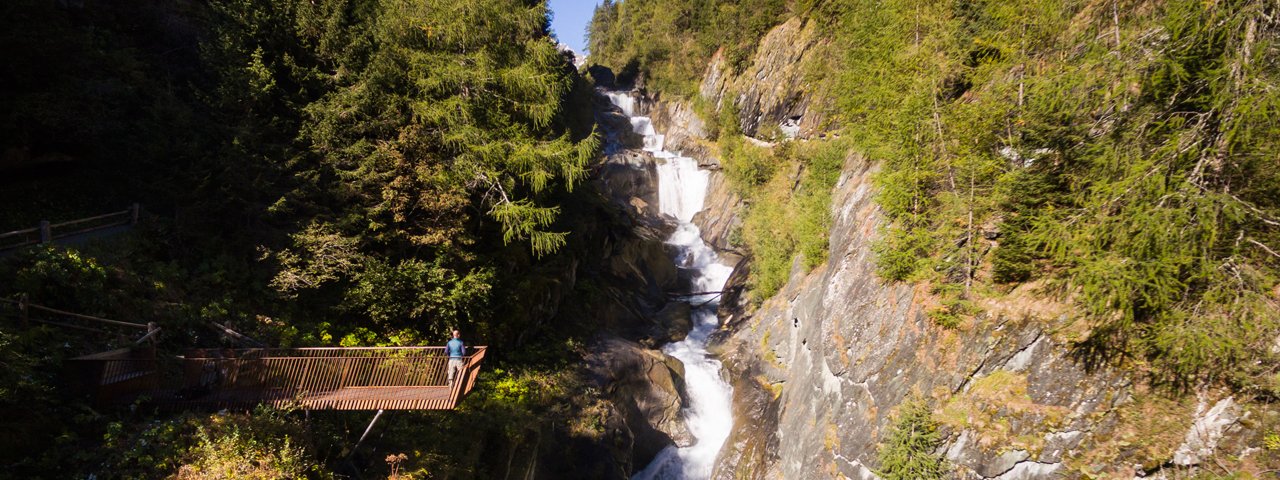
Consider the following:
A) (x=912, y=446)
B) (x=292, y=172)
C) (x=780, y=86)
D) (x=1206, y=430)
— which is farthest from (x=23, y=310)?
(x=780, y=86)

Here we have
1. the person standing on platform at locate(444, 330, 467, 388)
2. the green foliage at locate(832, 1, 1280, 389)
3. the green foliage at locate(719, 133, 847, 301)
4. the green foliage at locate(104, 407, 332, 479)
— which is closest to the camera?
the green foliage at locate(832, 1, 1280, 389)

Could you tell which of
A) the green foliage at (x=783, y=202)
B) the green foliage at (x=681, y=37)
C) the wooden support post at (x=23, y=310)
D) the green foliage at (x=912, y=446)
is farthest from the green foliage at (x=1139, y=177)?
the green foliage at (x=681, y=37)

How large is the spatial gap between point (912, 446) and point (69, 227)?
1794cm

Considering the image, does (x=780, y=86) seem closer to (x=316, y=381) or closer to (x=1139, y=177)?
(x=1139, y=177)

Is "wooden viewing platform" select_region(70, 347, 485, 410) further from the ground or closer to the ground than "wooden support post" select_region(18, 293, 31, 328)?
closer to the ground

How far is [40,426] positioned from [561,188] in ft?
42.9

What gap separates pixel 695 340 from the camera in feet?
68.5

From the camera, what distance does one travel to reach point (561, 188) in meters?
17.0

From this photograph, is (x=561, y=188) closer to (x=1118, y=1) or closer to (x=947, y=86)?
(x=947, y=86)

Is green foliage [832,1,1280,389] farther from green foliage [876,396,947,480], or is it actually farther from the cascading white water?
the cascading white water

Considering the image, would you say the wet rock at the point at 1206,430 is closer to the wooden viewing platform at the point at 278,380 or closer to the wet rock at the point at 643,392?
the wooden viewing platform at the point at 278,380

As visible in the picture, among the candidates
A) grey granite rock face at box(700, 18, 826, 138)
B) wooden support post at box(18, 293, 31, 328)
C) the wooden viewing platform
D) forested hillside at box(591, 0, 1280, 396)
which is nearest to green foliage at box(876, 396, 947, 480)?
forested hillside at box(591, 0, 1280, 396)

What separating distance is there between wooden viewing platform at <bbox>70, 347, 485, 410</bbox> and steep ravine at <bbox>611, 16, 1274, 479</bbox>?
8.49 m

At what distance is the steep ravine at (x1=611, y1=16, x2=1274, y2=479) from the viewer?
5.38m
